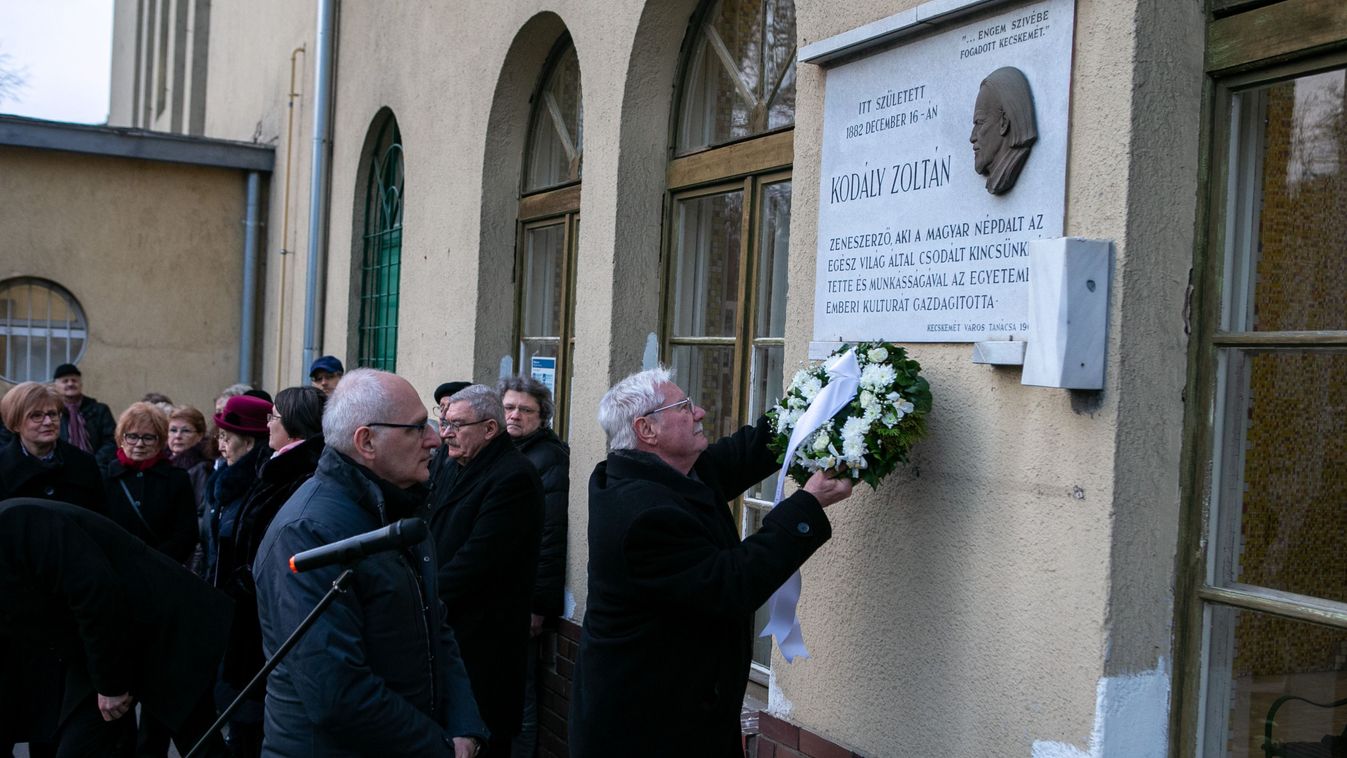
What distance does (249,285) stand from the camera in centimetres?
1250

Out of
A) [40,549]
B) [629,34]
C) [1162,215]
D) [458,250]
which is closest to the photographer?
[1162,215]

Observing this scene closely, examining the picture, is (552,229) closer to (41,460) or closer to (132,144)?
(41,460)

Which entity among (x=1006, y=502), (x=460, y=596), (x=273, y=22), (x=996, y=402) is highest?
(x=273, y=22)

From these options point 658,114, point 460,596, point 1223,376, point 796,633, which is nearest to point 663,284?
point 658,114

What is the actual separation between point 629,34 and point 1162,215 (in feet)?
10.1

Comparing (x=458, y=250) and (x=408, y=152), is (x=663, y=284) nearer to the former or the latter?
(x=458, y=250)

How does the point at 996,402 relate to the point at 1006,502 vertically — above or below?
above

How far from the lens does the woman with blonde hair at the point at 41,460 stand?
17.5ft

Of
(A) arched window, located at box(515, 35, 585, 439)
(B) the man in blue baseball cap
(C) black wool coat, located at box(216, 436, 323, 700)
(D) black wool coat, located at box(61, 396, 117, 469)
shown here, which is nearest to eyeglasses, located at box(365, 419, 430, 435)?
(C) black wool coat, located at box(216, 436, 323, 700)

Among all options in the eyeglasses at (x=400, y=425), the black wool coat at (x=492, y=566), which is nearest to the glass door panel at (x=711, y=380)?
the black wool coat at (x=492, y=566)

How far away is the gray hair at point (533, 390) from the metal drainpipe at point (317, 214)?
16.5 ft

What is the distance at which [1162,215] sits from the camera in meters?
2.94

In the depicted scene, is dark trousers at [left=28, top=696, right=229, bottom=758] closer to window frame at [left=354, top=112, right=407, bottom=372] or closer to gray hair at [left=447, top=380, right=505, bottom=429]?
gray hair at [left=447, top=380, right=505, bottom=429]

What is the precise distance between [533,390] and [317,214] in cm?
534
